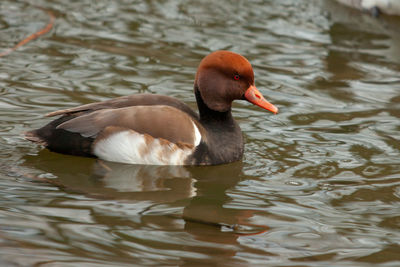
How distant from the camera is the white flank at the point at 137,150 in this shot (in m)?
5.38

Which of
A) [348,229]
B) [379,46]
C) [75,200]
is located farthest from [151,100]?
[379,46]

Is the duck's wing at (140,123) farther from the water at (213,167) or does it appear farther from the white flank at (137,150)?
the water at (213,167)

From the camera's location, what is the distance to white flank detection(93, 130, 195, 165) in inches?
212

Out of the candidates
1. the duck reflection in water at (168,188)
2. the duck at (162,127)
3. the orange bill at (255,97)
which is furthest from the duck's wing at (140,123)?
the orange bill at (255,97)

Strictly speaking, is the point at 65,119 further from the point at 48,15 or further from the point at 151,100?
→ the point at 48,15

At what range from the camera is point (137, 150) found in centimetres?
542

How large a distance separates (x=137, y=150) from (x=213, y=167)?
1.97ft

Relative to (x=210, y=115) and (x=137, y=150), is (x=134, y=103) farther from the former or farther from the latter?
(x=210, y=115)

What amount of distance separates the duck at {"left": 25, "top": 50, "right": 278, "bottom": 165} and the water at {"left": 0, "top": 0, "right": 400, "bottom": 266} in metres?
0.12

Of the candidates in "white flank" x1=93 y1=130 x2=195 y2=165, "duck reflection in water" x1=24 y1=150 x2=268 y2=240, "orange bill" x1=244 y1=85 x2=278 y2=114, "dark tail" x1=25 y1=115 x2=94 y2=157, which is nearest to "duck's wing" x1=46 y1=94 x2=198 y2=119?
"dark tail" x1=25 y1=115 x2=94 y2=157

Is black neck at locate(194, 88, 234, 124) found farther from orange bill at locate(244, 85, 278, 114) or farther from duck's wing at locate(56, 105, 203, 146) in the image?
duck's wing at locate(56, 105, 203, 146)

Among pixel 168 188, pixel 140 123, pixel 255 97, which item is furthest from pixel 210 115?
pixel 168 188

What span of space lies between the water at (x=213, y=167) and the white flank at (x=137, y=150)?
98 mm

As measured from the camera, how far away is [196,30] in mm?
9242
